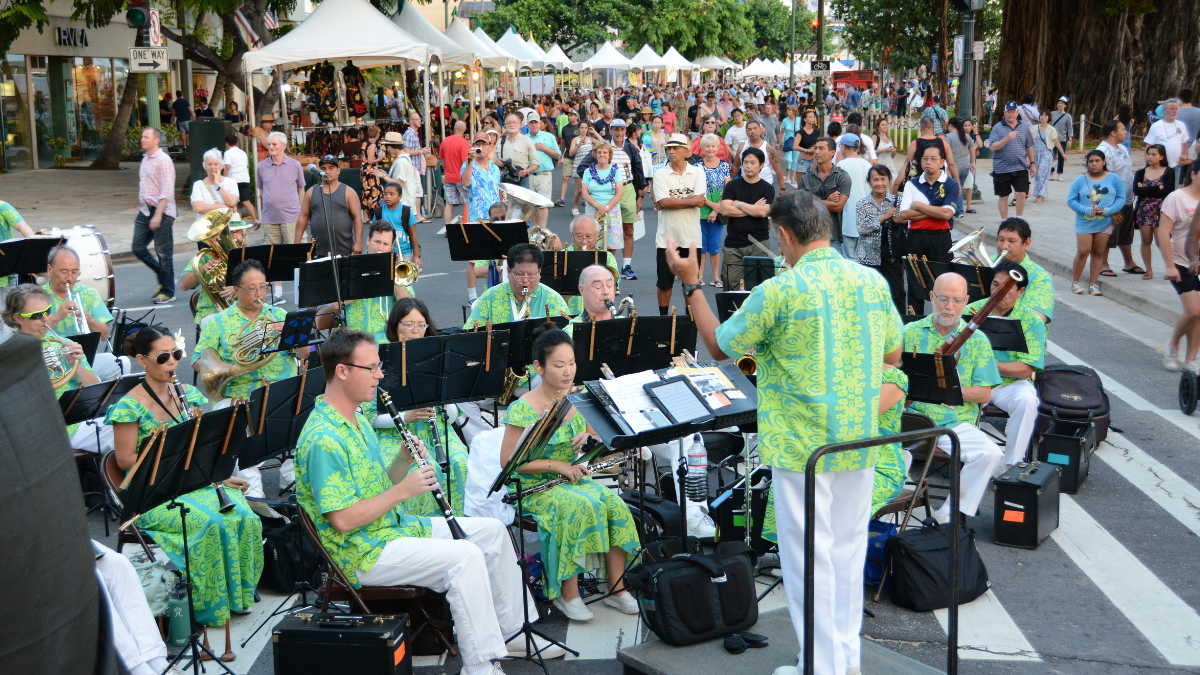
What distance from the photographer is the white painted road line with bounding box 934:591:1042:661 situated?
17.3 ft

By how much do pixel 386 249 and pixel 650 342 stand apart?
11.5ft

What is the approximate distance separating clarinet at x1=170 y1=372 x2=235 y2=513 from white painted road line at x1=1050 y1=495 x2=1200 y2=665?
4.71 meters

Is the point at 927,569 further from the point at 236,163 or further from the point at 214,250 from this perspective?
the point at 236,163

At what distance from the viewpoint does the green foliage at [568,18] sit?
53.1 meters

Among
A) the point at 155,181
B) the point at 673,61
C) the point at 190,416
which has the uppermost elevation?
the point at 673,61

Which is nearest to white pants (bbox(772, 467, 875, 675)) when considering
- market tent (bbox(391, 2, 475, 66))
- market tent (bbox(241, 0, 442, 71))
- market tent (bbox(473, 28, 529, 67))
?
market tent (bbox(241, 0, 442, 71))

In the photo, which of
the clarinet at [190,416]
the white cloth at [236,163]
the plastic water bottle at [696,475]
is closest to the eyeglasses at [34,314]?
the clarinet at [190,416]

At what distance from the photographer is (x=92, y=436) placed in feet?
23.5

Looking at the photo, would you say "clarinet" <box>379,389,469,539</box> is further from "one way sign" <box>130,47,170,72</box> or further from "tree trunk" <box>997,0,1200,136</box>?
"tree trunk" <box>997,0,1200,136</box>

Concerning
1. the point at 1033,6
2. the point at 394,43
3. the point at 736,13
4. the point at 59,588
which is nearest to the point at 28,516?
the point at 59,588

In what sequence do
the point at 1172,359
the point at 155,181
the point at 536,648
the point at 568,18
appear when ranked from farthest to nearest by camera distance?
1. the point at 568,18
2. the point at 155,181
3. the point at 1172,359
4. the point at 536,648

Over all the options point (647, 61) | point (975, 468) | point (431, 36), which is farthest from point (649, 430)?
point (647, 61)

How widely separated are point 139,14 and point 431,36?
10142mm

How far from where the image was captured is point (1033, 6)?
3158cm
